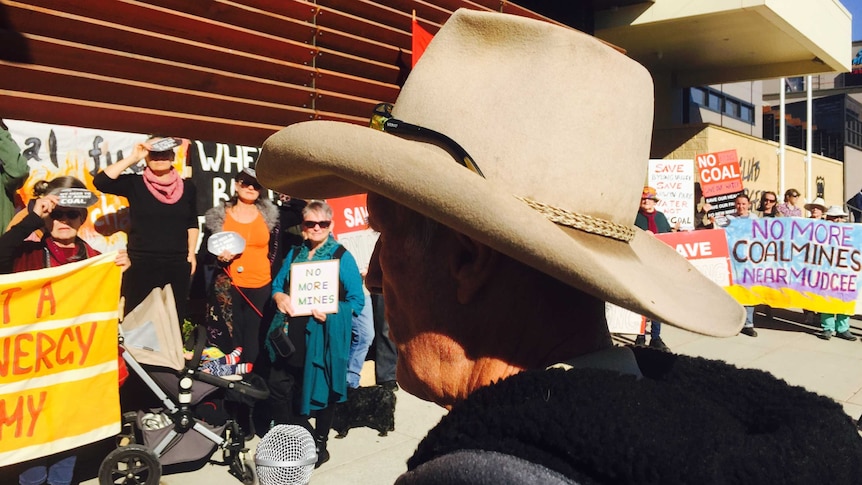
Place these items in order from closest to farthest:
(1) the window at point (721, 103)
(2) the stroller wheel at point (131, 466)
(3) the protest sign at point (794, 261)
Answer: (2) the stroller wheel at point (131, 466) < (3) the protest sign at point (794, 261) < (1) the window at point (721, 103)

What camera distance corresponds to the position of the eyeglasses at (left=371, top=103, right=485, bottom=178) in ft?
3.85

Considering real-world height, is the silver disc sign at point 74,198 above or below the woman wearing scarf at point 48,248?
above

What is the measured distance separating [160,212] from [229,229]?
0.57 m

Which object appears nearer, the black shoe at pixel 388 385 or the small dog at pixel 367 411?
Answer: the small dog at pixel 367 411

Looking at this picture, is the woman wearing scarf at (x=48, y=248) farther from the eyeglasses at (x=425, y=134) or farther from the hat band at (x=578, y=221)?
the hat band at (x=578, y=221)

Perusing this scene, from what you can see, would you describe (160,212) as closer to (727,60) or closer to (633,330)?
(633,330)

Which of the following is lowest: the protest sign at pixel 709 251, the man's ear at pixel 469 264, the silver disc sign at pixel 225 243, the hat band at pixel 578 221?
the protest sign at pixel 709 251

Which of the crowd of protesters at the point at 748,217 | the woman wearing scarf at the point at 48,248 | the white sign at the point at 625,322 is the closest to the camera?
the woman wearing scarf at the point at 48,248

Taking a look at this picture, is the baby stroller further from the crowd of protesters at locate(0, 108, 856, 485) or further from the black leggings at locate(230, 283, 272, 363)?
the black leggings at locate(230, 283, 272, 363)

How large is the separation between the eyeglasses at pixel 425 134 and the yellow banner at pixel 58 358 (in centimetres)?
345

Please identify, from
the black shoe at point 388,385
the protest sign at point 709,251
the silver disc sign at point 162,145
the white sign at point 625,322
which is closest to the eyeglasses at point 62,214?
the silver disc sign at point 162,145

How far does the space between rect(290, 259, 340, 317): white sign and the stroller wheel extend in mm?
1425

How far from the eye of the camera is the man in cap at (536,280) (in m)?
0.87

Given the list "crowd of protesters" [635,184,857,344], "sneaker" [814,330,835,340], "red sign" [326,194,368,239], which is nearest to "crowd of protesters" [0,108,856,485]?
"red sign" [326,194,368,239]
